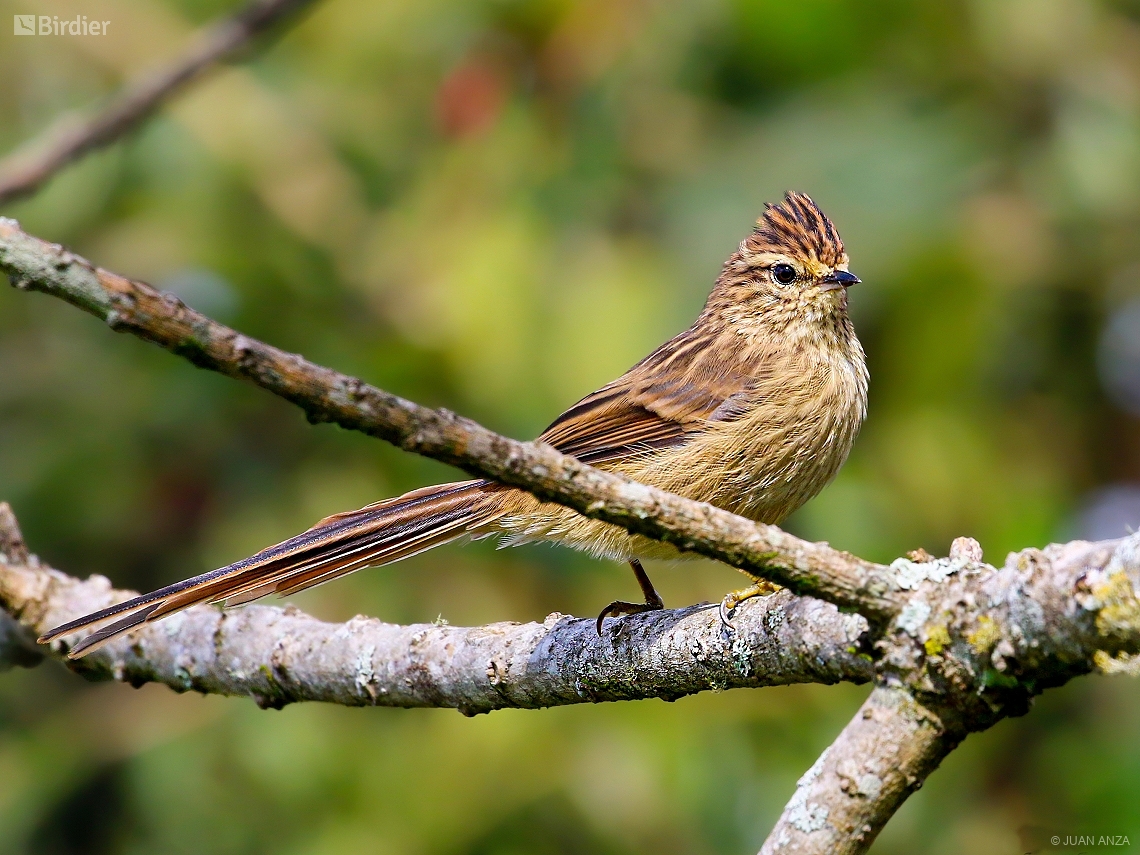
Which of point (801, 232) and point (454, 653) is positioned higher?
point (801, 232)

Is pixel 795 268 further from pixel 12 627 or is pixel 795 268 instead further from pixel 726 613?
pixel 12 627

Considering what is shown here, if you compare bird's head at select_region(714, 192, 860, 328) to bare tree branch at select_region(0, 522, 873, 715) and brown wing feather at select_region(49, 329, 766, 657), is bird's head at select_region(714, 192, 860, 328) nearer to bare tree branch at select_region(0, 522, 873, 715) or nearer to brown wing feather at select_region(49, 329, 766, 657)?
brown wing feather at select_region(49, 329, 766, 657)

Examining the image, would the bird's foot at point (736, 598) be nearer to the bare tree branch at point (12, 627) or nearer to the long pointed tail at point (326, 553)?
the long pointed tail at point (326, 553)


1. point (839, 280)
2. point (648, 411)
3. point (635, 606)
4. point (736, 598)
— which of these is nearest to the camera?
point (736, 598)

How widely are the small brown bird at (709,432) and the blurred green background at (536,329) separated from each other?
0.58 m

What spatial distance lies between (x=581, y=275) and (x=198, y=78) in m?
1.88

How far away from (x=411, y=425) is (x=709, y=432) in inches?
97.9

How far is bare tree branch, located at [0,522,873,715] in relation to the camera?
2541mm

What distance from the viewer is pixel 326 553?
3.58 meters

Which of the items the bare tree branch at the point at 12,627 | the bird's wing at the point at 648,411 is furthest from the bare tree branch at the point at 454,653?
the bird's wing at the point at 648,411

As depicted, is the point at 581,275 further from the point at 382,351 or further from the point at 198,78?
the point at 198,78

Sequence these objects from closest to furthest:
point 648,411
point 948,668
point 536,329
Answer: point 948,668 < point 648,411 < point 536,329

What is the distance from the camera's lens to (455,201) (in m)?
6.00

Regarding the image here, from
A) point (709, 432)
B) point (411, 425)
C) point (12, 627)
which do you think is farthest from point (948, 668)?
point (12, 627)
